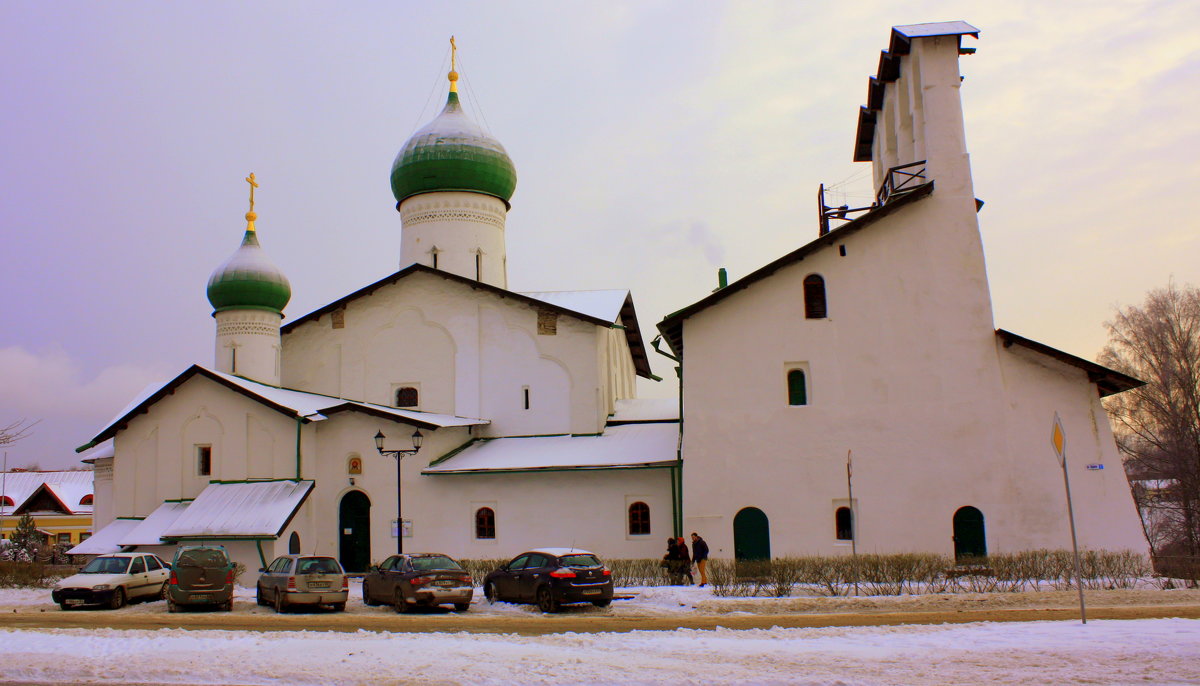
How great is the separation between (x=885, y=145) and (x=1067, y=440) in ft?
33.1

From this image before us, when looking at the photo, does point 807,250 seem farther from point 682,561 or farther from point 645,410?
point 645,410

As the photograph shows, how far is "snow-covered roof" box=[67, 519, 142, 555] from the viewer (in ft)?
88.9

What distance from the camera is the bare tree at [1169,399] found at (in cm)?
3522

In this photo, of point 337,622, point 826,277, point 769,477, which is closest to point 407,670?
point 337,622

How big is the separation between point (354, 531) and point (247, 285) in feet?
38.8

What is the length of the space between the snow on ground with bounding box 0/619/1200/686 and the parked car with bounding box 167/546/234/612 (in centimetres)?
460

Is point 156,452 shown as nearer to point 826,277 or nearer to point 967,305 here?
point 826,277

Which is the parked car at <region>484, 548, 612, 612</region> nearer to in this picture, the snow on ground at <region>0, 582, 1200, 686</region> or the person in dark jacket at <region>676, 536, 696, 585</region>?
the snow on ground at <region>0, 582, 1200, 686</region>

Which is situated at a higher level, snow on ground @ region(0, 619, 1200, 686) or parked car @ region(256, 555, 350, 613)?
parked car @ region(256, 555, 350, 613)

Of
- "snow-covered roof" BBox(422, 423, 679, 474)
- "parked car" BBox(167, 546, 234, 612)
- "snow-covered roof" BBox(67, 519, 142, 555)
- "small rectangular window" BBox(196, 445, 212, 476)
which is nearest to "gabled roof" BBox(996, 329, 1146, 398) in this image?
"snow-covered roof" BBox(422, 423, 679, 474)

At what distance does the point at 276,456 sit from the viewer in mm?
27516

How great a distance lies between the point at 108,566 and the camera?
2002cm

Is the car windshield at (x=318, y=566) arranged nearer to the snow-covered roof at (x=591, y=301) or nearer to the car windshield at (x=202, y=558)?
the car windshield at (x=202, y=558)

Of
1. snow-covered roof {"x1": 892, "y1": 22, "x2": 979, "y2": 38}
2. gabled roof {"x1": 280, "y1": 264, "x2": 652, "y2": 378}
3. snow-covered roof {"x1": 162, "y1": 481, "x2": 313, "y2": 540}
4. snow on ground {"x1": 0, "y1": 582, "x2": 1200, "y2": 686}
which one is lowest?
snow on ground {"x1": 0, "y1": 582, "x2": 1200, "y2": 686}
